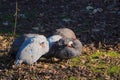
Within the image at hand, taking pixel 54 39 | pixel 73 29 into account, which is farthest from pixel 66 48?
pixel 73 29

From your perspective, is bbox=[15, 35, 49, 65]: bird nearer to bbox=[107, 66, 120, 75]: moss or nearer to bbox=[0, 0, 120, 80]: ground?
bbox=[0, 0, 120, 80]: ground

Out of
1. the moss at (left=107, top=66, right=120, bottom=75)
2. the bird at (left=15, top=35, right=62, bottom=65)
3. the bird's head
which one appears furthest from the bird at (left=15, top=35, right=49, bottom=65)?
the moss at (left=107, top=66, right=120, bottom=75)

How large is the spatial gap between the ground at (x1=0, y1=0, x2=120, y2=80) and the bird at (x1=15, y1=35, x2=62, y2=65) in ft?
0.33

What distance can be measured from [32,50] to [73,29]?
1946 millimetres

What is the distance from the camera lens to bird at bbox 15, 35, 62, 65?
625 cm

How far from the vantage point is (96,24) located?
827 cm

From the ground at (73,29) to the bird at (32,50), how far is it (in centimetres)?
10

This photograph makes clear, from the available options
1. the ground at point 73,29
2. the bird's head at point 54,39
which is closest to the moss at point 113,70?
the ground at point 73,29

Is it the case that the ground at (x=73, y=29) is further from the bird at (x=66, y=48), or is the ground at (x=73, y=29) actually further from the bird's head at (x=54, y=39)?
the bird's head at (x=54, y=39)

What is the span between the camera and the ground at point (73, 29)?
611 centimetres

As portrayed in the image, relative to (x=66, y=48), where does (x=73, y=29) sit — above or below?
below

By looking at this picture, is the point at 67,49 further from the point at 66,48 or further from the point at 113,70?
the point at 113,70

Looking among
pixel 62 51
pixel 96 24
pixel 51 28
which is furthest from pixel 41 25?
pixel 62 51

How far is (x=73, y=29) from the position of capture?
8102 millimetres
